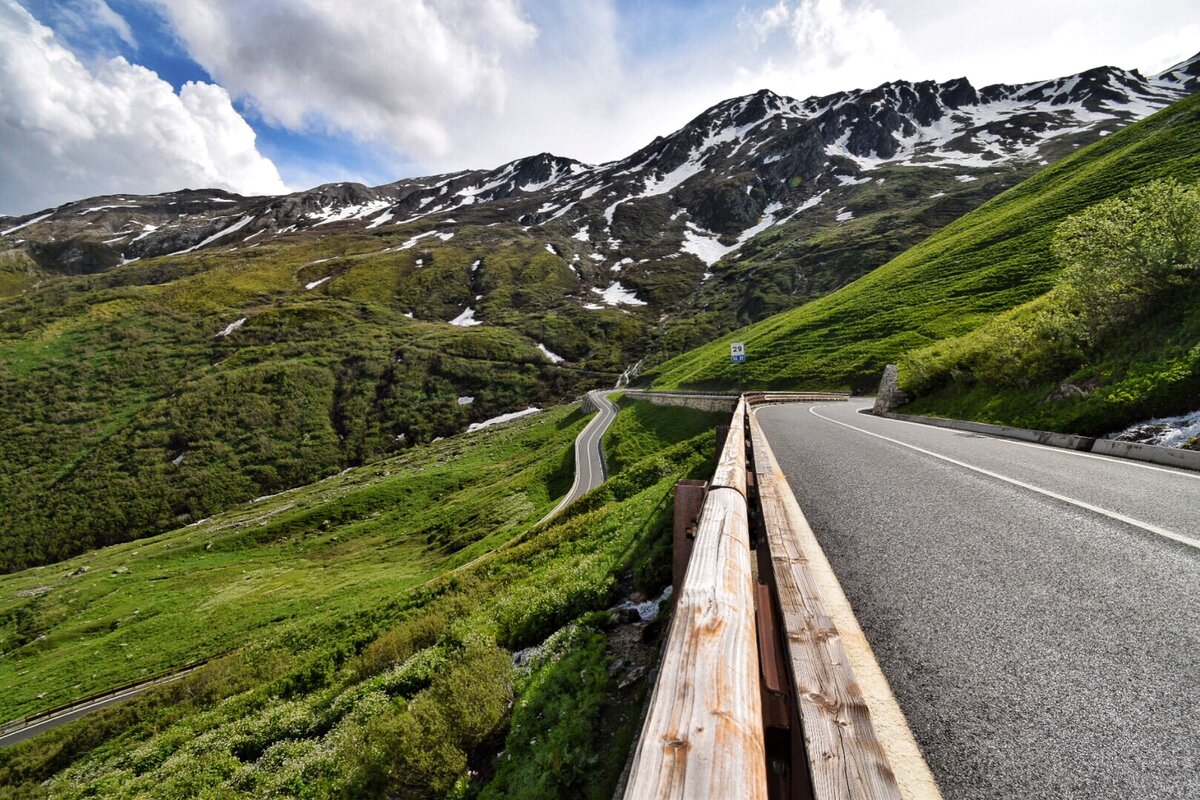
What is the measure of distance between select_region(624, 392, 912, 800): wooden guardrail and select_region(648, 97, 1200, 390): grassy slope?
53.7 meters

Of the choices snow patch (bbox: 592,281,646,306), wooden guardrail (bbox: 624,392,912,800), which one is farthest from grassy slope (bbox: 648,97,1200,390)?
snow patch (bbox: 592,281,646,306)

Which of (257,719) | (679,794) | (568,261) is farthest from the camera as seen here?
(568,261)

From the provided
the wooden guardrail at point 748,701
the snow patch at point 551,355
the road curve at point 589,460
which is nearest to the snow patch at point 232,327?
the snow patch at point 551,355

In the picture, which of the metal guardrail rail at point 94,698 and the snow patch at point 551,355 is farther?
the snow patch at point 551,355

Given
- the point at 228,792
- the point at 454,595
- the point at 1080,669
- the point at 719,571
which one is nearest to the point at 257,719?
the point at 228,792

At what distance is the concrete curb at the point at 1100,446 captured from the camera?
967 centimetres

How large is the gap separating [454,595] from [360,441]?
83316mm

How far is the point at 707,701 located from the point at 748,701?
0.17m

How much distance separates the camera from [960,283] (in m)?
56.1

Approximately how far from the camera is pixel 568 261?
584ft

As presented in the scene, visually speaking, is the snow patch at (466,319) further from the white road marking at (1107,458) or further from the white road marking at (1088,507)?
the white road marking at (1088,507)

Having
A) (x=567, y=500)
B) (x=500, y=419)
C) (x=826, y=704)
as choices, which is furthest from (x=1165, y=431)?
(x=500, y=419)

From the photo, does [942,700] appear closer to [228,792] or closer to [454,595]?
[228,792]

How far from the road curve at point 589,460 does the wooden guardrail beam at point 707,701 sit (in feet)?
85.3
